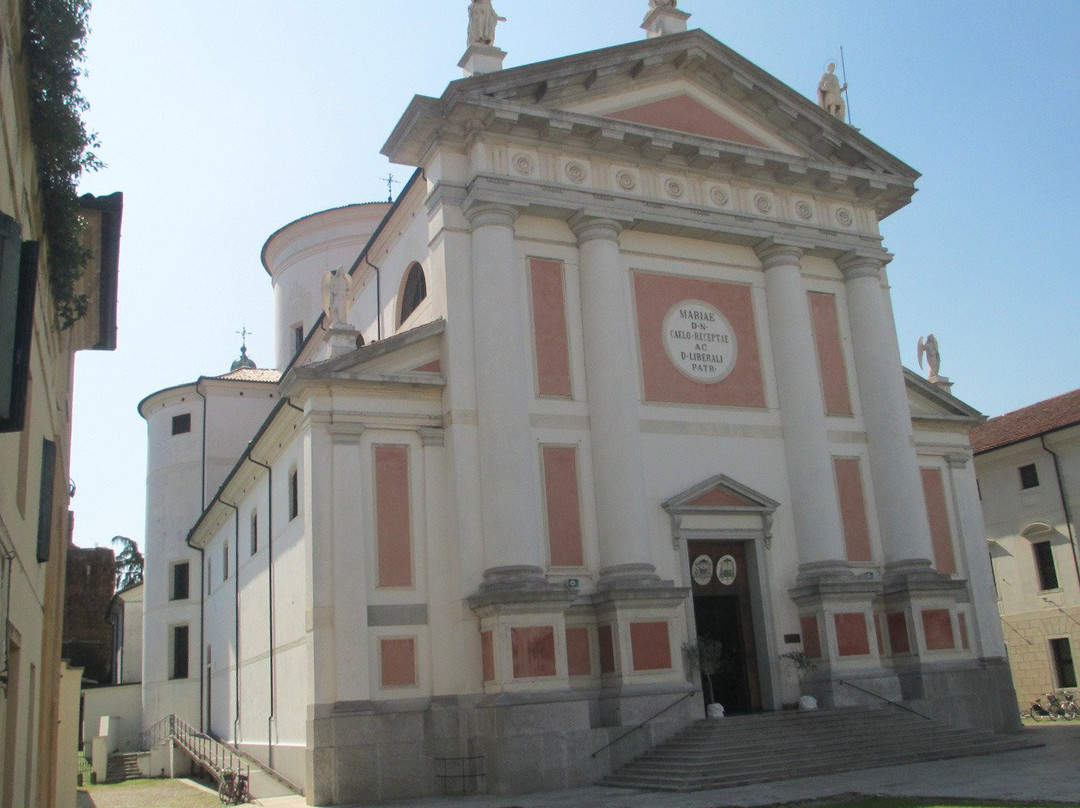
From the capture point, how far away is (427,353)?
19.8m

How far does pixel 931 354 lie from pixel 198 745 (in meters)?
21.1

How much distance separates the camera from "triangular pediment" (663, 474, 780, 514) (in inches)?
810

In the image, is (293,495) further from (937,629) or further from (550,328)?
(937,629)

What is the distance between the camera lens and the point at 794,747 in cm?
1734

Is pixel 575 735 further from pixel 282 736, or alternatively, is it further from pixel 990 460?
pixel 990 460

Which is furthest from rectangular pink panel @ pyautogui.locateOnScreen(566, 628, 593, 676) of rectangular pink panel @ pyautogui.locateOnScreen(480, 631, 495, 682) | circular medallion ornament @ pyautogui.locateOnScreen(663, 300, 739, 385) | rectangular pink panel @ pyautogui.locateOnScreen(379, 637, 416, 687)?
circular medallion ornament @ pyautogui.locateOnScreen(663, 300, 739, 385)

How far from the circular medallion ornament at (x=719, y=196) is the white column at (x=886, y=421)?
325 cm

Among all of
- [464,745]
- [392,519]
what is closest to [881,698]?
[464,745]

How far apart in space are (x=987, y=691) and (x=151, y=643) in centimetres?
2496

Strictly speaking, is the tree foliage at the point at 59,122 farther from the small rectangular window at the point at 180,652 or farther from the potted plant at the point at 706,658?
the small rectangular window at the point at 180,652

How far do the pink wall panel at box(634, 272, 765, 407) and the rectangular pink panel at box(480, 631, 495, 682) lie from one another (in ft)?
19.4

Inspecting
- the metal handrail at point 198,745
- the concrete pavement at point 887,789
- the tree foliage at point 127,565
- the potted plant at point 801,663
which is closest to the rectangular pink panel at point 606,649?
the concrete pavement at point 887,789

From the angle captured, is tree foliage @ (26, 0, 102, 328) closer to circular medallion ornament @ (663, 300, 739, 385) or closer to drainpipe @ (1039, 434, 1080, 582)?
circular medallion ornament @ (663, 300, 739, 385)

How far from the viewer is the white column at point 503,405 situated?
1845 cm
